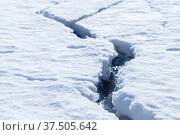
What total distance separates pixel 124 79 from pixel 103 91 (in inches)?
9.5

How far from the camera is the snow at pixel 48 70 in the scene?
2.79 meters

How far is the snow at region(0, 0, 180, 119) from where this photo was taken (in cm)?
284

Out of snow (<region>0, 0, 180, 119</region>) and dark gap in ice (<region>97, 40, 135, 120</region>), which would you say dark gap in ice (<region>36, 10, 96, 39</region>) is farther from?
dark gap in ice (<region>97, 40, 135, 120</region>)

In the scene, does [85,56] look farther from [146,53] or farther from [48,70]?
[146,53]

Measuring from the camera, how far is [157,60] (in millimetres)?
3670

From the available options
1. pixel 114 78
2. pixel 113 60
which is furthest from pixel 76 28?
pixel 114 78

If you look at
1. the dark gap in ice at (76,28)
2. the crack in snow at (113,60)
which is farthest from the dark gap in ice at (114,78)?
the dark gap in ice at (76,28)

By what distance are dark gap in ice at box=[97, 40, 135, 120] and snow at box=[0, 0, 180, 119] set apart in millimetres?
18

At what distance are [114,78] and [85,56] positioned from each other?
43 cm

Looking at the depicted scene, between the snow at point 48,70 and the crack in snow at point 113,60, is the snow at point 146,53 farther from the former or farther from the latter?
the snow at point 48,70

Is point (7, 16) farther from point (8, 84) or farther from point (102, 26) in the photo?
point (8, 84)

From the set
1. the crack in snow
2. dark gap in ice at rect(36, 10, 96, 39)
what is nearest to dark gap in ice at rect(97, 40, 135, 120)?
the crack in snow

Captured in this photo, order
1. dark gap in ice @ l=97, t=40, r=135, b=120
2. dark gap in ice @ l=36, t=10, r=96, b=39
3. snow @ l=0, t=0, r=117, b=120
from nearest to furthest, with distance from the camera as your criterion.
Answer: snow @ l=0, t=0, r=117, b=120, dark gap in ice @ l=97, t=40, r=135, b=120, dark gap in ice @ l=36, t=10, r=96, b=39

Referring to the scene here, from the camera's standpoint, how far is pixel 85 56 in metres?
3.80
